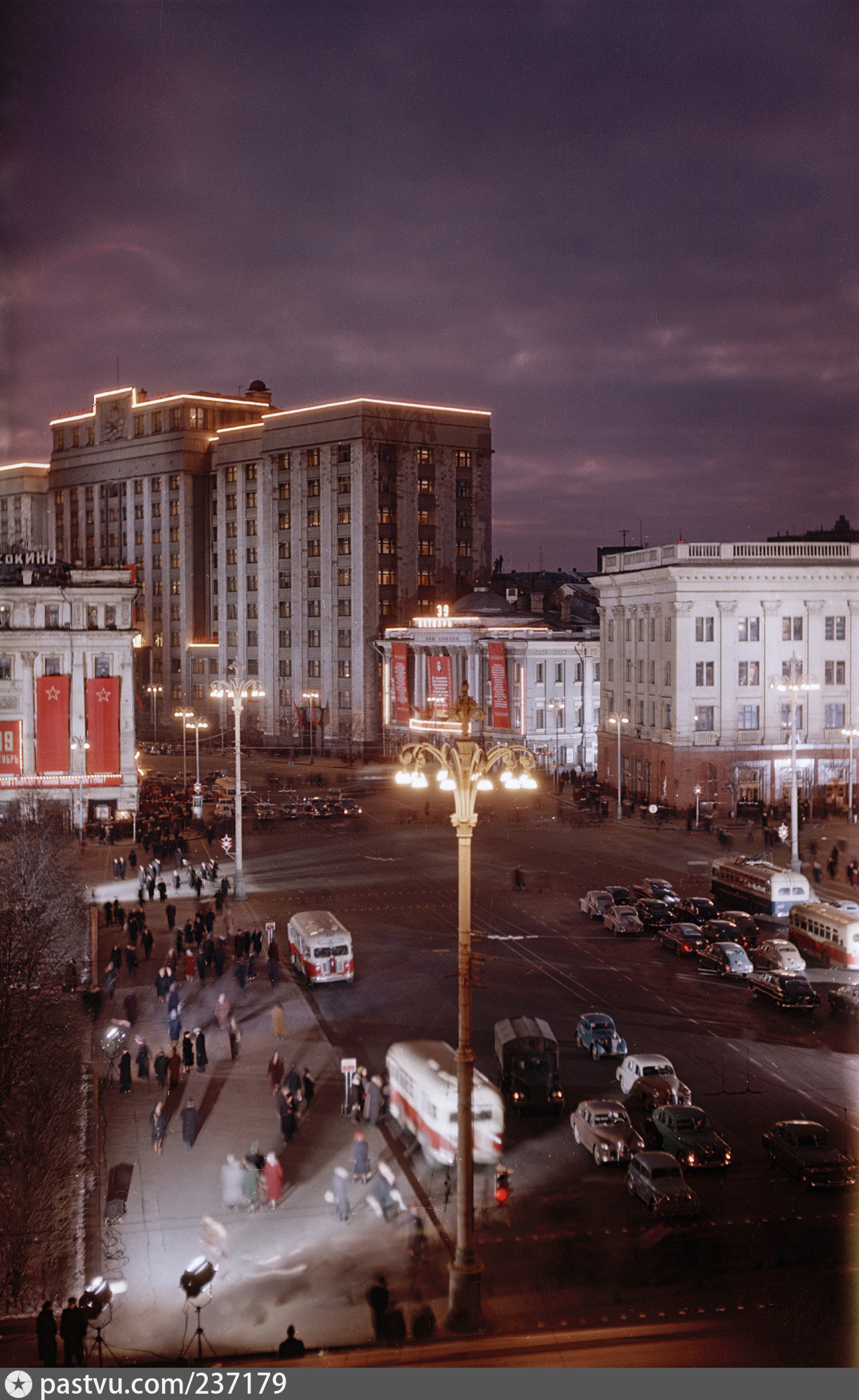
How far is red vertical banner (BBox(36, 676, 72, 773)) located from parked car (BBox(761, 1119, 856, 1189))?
48992 mm

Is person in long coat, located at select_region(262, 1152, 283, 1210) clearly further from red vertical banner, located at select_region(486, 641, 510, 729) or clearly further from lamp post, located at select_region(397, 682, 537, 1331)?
red vertical banner, located at select_region(486, 641, 510, 729)

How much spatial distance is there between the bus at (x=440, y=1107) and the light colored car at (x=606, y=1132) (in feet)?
5.38

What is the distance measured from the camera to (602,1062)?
85.2ft

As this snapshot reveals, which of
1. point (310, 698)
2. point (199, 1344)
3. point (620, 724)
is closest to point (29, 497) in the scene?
point (310, 698)

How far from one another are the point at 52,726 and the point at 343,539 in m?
53.2

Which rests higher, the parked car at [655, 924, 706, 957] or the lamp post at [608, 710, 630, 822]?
the lamp post at [608, 710, 630, 822]

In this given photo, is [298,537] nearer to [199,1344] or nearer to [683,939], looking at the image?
[683,939]

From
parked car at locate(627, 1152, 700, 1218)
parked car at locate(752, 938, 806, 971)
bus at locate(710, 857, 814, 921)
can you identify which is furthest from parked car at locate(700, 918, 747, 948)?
parked car at locate(627, 1152, 700, 1218)

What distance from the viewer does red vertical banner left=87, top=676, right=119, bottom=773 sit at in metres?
62.7

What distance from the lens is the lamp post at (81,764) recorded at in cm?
5800

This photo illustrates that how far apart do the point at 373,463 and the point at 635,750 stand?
47.9 metres

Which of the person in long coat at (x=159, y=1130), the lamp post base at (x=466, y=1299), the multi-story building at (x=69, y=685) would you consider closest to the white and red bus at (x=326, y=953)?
the person in long coat at (x=159, y=1130)

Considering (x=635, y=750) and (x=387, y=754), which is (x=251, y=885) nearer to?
(x=635, y=750)

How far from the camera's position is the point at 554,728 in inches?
3561
